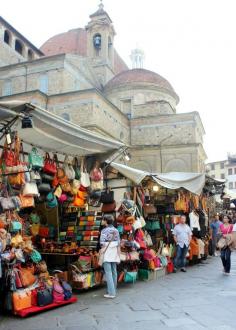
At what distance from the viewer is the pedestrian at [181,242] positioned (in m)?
9.03

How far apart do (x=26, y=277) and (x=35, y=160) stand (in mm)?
1766

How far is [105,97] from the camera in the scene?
3269 centimetres

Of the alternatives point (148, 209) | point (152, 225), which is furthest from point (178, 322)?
point (152, 225)

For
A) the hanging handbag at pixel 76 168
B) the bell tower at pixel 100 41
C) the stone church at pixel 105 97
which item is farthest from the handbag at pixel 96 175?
the bell tower at pixel 100 41

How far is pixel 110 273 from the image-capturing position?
607 centimetres

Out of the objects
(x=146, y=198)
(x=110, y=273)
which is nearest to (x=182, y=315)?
(x=110, y=273)

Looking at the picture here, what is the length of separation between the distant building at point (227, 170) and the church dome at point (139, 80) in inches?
1190

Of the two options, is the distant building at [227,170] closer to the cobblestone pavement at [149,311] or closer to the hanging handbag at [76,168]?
the cobblestone pavement at [149,311]

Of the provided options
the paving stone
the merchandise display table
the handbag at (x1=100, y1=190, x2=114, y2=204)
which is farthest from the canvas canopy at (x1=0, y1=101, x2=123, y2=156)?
the paving stone

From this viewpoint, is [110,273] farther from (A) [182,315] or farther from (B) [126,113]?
(B) [126,113]

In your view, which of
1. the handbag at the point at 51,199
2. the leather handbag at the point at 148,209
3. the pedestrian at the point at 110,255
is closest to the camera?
the pedestrian at the point at 110,255

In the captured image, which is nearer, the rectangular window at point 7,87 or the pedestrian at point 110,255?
the pedestrian at point 110,255

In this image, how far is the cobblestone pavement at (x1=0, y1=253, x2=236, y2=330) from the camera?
14.5 feet

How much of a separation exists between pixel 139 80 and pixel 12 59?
12.7 metres
